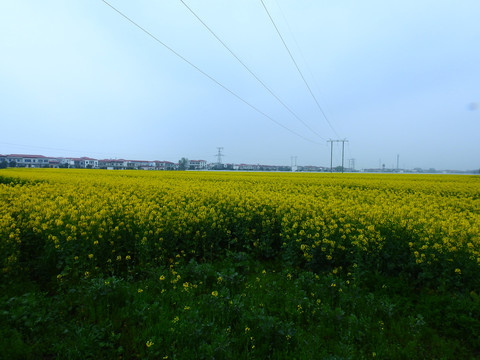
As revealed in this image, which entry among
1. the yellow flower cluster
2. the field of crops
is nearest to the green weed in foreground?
the field of crops

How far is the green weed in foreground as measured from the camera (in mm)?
2711

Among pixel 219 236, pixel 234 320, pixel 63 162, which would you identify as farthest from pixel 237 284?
pixel 63 162

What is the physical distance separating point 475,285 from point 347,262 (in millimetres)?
1764

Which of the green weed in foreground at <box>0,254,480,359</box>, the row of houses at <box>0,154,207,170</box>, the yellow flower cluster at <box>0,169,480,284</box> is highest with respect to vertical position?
the row of houses at <box>0,154,207,170</box>

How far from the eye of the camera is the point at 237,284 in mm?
4121

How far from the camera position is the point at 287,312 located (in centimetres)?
341

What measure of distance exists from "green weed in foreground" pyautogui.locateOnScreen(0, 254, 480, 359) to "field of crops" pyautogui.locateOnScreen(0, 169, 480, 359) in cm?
2

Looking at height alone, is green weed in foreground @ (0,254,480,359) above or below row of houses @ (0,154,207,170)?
below

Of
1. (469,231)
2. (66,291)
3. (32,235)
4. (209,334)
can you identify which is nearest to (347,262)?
(469,231)

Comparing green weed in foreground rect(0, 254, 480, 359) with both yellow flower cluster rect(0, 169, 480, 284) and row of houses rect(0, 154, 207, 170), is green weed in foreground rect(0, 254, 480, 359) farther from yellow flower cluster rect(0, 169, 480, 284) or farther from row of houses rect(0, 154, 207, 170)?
row of houses rect(0, 154, 207, 170)

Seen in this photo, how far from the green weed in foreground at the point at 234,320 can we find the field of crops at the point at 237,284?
17 mm

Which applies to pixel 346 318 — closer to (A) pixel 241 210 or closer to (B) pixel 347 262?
(B) pixel 347 262

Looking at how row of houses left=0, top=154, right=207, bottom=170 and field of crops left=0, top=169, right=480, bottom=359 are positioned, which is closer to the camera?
field of crops left=0, top=169, right=480, bottom=359

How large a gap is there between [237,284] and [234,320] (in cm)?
90
